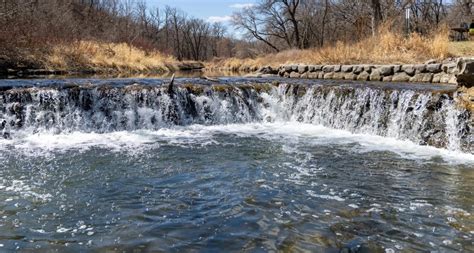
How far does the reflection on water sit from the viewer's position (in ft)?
11.1

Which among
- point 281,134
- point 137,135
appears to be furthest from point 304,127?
point 137,135

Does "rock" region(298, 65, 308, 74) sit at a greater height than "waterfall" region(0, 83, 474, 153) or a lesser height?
greater

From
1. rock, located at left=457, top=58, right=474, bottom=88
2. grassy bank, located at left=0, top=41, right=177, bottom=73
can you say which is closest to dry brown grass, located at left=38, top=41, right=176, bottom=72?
grassy bank, located at left=0, top=41, right=177, bottom=73

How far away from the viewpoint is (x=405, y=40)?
46.6 feet

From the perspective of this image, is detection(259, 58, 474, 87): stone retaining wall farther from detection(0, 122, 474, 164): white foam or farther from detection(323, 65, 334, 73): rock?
detection(0, 122, 474, 164): white foam

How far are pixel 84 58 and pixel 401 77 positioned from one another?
49.3ft

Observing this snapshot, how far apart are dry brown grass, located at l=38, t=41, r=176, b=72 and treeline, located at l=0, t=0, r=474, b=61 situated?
820 millimetres

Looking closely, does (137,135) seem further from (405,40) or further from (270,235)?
(405,40)

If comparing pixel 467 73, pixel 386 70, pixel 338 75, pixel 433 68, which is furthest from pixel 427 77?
pixel 467 73

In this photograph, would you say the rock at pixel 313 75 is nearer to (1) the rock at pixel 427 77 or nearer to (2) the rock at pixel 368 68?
(2) the rock at pixel 368 68

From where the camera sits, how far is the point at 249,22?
3553 cm

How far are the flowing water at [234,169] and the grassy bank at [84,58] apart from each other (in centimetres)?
999

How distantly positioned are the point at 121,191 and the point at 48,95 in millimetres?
5319

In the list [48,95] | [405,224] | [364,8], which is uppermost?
[364,8]
